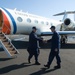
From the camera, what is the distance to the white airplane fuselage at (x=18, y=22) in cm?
1617

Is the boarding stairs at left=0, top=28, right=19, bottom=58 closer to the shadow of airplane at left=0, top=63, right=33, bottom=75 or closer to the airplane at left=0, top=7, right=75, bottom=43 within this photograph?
the shadow of airplane at left=0, top=63, right=33, bottom=75

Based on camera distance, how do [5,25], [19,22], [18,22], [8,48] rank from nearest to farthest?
[8,48], [5,25], [18,22], [19,22]

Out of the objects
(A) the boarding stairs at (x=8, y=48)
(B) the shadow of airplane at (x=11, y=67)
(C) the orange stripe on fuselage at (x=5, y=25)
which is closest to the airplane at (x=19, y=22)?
(C) the orange stripe on fuselage at (x=5, y=25)

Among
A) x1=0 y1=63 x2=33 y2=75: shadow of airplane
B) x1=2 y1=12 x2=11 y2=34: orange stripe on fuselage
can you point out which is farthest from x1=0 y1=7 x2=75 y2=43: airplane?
x1=0 y1=63 x2=33 y2=75: shadow of airplane

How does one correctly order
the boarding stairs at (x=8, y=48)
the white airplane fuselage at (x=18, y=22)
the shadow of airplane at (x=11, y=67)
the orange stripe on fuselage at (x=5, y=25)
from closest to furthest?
the shadow of airplane at (x=11, y=67)
the boarding stairs at (x=8, y=48)
the orange stripe on fuselage at (x=5, y=25)
the white airplane fuselage at (x=18, y=22)

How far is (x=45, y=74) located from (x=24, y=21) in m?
11.4

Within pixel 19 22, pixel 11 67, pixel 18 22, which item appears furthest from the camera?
pixel 19 22

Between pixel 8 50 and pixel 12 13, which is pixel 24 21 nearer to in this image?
pixel 12 13

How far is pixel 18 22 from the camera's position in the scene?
17.8m

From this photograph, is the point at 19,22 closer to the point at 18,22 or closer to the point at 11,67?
the point at 18,22

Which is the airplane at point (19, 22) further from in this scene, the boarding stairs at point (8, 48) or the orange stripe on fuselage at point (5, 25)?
the boarding stairs at point (8, 48)

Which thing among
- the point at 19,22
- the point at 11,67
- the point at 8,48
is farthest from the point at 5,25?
the point at 11,67

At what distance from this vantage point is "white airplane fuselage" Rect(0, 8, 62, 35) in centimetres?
1617

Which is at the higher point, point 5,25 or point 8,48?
point 5,25
